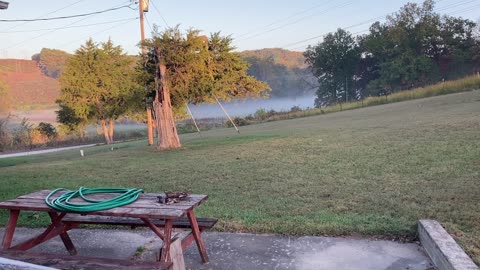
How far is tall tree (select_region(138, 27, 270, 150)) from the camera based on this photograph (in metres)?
15.7

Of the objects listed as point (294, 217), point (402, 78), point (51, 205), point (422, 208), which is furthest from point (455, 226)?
point (402, 78)

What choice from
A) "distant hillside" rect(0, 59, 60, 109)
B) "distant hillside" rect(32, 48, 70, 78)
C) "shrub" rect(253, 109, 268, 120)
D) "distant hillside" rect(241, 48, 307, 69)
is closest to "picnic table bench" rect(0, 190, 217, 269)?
"shrub" rect(253, 109, 268, 120)

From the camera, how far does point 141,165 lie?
1143cm

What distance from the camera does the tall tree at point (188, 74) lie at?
15.7m

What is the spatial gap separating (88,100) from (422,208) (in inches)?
1422

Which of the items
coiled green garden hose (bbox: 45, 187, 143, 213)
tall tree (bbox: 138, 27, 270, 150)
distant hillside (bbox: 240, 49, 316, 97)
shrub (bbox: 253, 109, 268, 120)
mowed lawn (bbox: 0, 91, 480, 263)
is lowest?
shrub (bbox: 253, 109, 268, 120)

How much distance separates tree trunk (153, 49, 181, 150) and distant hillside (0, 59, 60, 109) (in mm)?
65104

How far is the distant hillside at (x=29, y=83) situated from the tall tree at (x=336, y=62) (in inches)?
1771

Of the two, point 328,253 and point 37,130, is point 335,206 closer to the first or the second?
point 328,253

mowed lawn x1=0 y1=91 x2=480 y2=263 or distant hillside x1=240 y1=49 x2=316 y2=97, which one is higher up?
distant hillside x1=240 y1=49 x2=316 y2=97

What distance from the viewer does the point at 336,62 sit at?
234ft

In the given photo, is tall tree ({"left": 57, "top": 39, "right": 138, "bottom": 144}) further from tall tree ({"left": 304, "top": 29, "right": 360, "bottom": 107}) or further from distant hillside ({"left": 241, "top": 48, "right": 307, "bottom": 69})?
distant hillside ({"left": 241, "top": 48, "right": 307, "bottom": 69})

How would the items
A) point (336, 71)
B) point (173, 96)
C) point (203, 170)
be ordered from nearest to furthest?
1. point (203, 170)
2. point (173, 96)
3. point (336, 71)

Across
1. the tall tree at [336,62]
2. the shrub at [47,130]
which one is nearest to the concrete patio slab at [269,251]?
the shrub at [47,130]
